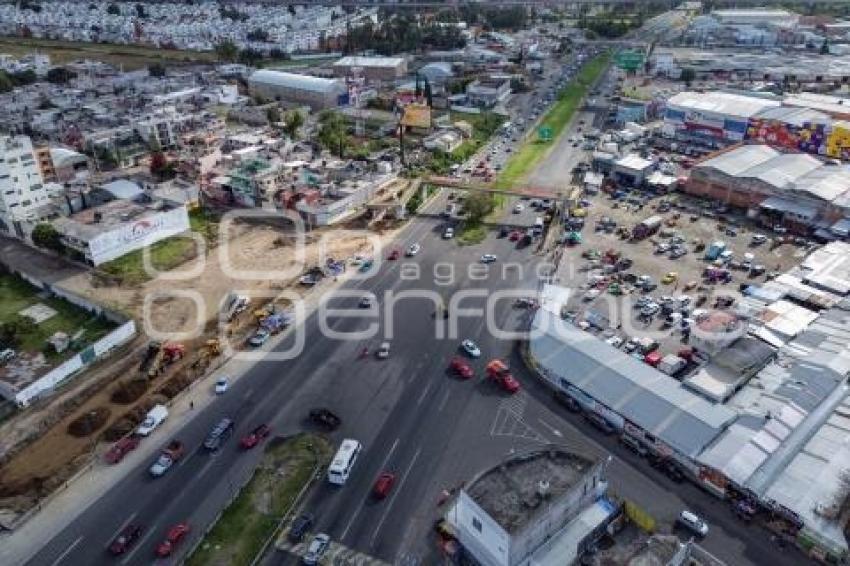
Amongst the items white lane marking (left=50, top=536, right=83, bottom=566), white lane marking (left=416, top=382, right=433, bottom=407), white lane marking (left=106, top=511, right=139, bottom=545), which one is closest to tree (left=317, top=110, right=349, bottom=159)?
white lane marking (left=416, top=382, right=433, bottom=407)

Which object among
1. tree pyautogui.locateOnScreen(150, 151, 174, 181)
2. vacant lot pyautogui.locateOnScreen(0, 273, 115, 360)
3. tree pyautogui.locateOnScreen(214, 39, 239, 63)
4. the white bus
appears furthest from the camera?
tree pyautogui.locateOnScreen(214, 39, 239, 63)

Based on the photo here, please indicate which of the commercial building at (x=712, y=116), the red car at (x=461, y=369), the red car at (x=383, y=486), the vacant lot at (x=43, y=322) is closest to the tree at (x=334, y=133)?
the vacant lot at (x=43, y=322)

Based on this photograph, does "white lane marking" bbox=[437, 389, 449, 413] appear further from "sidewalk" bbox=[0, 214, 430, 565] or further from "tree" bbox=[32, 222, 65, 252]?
"tree" bbox=[32, 222, 65, 252]

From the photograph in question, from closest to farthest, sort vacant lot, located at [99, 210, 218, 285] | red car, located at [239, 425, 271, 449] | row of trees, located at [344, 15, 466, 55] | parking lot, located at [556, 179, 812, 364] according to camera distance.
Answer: red car, located at [239, 425, 271, 449], parking lot, located at [556, 179, 812, 364], vacant lot, located at [99, 210, 218, 285], row of trees, located at [344, 15, 466, 55]

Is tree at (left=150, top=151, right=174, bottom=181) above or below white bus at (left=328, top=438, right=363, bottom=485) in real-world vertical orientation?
above

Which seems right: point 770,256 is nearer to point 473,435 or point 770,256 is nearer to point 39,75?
point 473,435

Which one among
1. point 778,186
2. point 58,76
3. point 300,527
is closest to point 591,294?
point 778,186

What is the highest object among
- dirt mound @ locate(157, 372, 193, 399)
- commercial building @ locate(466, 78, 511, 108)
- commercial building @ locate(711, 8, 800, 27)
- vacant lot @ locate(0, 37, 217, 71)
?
commercial building @ locate(711, 8, 800, 27)
